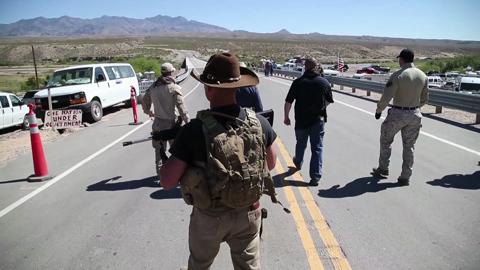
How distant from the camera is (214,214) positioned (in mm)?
2615

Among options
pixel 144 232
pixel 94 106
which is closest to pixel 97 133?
pixel 94 106

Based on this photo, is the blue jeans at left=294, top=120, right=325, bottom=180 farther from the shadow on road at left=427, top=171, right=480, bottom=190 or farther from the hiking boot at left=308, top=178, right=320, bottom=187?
the shadow on road at left=427, top=171, right=480, bottom=190

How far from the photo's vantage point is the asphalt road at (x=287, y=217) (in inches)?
165

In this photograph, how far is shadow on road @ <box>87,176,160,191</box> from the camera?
263 inches

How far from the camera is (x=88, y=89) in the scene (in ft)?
47.0

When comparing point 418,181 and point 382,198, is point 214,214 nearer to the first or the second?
point 382,198

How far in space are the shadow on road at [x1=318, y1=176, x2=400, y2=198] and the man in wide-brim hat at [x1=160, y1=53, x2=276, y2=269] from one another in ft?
11.2

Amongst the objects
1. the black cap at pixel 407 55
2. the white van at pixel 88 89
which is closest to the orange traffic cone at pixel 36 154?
the black cap at pixel 407 55

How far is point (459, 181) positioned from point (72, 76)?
1344 cm

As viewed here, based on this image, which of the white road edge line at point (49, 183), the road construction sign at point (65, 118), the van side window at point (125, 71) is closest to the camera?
the white road edge line at point (49, 183)

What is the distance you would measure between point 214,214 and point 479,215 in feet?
13.3

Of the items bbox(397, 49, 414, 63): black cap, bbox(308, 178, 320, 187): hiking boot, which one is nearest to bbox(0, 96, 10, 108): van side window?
bbox(308, 178, 320, 187): hiking boot

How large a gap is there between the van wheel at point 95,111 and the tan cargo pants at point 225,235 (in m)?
12.5

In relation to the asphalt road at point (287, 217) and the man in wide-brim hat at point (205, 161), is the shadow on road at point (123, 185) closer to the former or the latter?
the asphalt road at point (287, 217)
